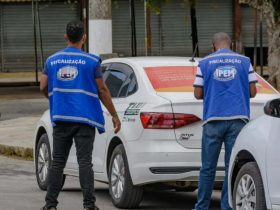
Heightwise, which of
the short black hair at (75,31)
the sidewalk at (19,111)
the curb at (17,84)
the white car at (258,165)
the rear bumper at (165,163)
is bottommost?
the curb at (17,84)

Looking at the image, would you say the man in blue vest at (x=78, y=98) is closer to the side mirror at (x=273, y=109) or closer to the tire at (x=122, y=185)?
the tire at (x=122, y=185)

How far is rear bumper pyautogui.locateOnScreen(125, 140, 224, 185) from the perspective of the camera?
1038cm

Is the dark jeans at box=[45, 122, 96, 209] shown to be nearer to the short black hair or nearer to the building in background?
the short black hair

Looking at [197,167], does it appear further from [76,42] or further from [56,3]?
[56,3]

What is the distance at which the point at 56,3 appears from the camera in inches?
1756

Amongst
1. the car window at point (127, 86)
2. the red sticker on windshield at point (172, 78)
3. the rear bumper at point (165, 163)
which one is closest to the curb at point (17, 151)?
the car window at point (127, 86)

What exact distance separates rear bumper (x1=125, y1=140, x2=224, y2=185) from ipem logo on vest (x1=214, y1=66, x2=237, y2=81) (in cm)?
97

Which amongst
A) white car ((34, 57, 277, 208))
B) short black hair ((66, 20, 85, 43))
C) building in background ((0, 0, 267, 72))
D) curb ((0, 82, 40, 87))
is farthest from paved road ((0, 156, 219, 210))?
building in background ((0, 0, 267, 72))

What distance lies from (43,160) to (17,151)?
457 centimetres

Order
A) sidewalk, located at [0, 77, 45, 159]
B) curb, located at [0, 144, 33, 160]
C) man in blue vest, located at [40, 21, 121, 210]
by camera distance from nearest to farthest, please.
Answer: man in blue vest, located at [40, 21, 121, 210], curb, located at [0, 144, 33, 160], sidewalk, located at [0, 77, 45, 159]

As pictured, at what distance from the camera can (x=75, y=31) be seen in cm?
972

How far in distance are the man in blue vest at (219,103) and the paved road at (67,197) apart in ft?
4.82

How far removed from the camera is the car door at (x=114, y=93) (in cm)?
1125

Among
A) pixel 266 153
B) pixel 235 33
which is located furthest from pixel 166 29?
pixel 266 153
